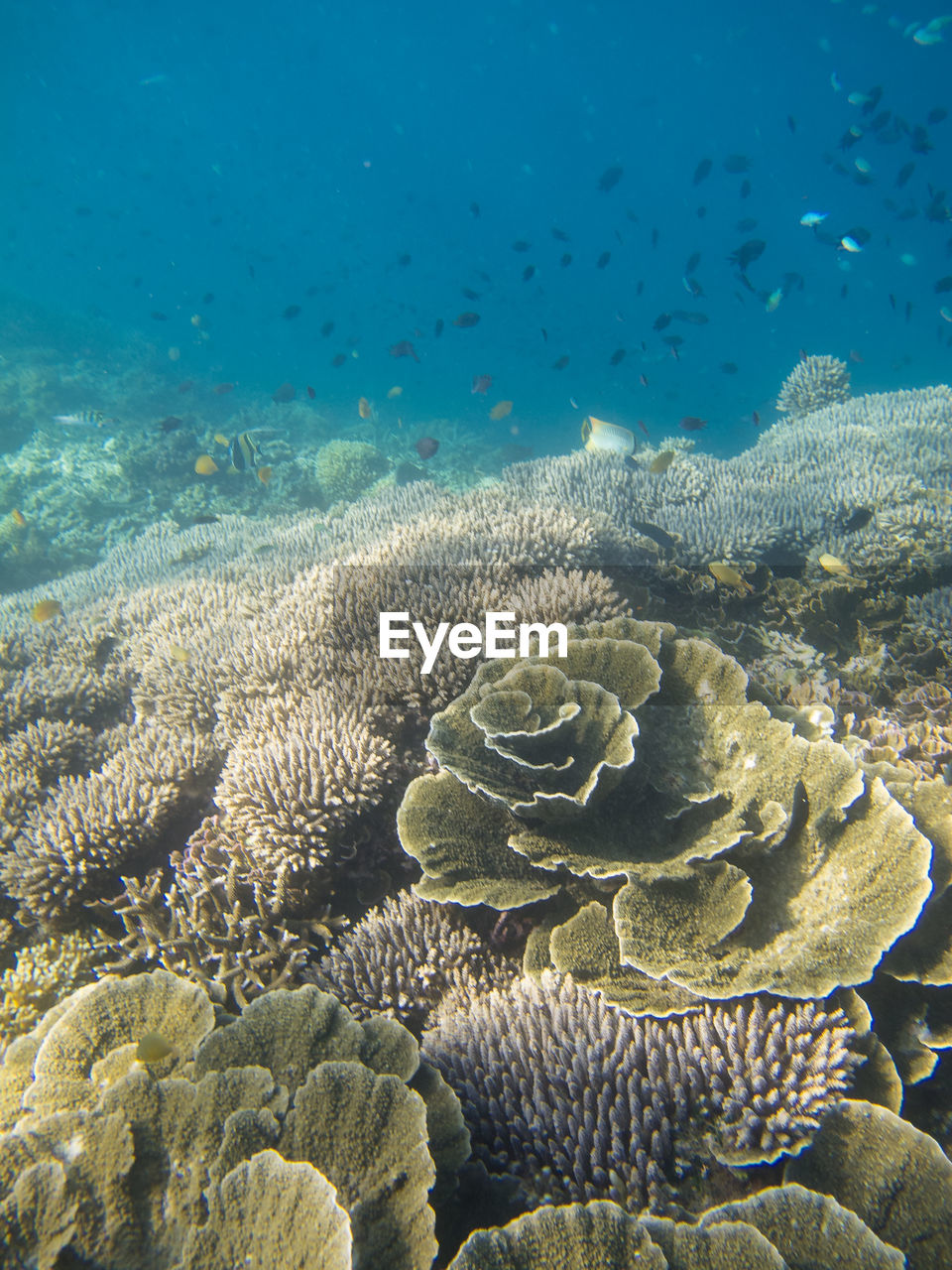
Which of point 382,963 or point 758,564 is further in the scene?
point 758,564

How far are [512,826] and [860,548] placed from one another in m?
5.81

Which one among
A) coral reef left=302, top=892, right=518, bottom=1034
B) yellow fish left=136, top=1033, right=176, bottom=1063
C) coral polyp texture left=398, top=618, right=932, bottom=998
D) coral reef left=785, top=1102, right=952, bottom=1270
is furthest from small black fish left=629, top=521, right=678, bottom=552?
yellow fish left=136, top=1033, right=176, bottom=1063

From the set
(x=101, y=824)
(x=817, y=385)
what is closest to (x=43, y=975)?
(x=101, y=824)

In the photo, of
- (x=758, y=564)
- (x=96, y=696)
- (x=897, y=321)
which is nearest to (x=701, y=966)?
(x=758, y=564)

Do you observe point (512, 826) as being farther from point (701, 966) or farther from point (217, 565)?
point (217, 565)

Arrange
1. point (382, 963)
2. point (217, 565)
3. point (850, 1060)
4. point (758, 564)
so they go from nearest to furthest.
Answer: point (850, 1060) → point (382, 963) → point (758, 564) → point (217, 565)

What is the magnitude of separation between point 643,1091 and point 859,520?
264 inches

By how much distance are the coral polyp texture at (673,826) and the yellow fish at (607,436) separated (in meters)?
6.84

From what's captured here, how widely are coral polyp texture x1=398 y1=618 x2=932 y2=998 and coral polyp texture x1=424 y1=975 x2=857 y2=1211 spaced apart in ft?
0.50

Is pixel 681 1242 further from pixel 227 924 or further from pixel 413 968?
pixel 227 924

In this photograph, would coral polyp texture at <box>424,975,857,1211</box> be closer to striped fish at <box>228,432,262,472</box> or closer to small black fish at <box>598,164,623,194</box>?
striped fish at <box>228,432,262,472</box>

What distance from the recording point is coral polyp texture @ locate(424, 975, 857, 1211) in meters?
1.88

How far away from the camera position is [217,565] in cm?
893

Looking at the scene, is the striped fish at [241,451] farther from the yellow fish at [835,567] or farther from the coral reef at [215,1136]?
the coral reef at [215,1136]
